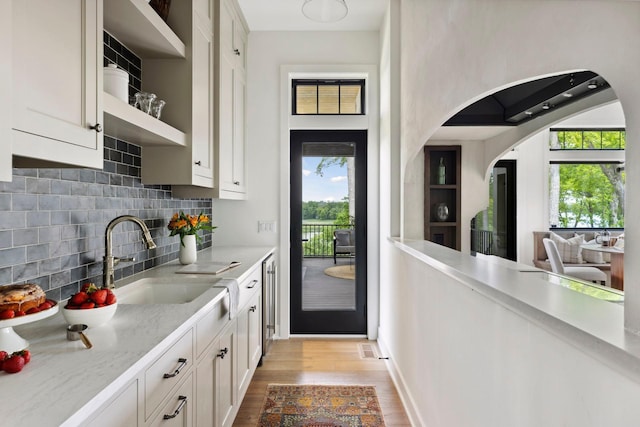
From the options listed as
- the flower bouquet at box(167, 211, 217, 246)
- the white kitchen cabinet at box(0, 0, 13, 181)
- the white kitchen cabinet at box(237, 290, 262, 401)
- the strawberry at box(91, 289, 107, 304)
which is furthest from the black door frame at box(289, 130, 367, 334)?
the white kitchen cabinet at box(0, 0, 13, 181)

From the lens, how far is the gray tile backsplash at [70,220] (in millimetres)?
1277

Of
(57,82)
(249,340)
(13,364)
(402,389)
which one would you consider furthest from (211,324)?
(402,389)

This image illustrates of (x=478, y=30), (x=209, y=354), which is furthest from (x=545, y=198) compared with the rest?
(x=209, y=354)

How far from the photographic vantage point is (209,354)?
1.58m

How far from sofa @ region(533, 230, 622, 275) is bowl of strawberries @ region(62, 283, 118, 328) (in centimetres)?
199

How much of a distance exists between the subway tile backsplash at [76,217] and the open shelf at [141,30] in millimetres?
80

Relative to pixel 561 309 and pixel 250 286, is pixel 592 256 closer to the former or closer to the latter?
pixel 561 309

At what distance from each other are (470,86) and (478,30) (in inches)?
7.7

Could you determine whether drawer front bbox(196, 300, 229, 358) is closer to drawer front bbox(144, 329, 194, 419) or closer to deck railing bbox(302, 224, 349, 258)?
drawer front bbox(144, 329, 194, 419)

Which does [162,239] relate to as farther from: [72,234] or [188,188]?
[72,234]

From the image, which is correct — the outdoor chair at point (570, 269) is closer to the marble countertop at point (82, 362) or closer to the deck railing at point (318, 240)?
the marble countertop at point (82, 362)

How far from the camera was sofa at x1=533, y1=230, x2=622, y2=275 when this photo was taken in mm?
1771

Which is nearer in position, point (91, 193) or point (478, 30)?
point (478, 30)

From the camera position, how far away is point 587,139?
177cm
